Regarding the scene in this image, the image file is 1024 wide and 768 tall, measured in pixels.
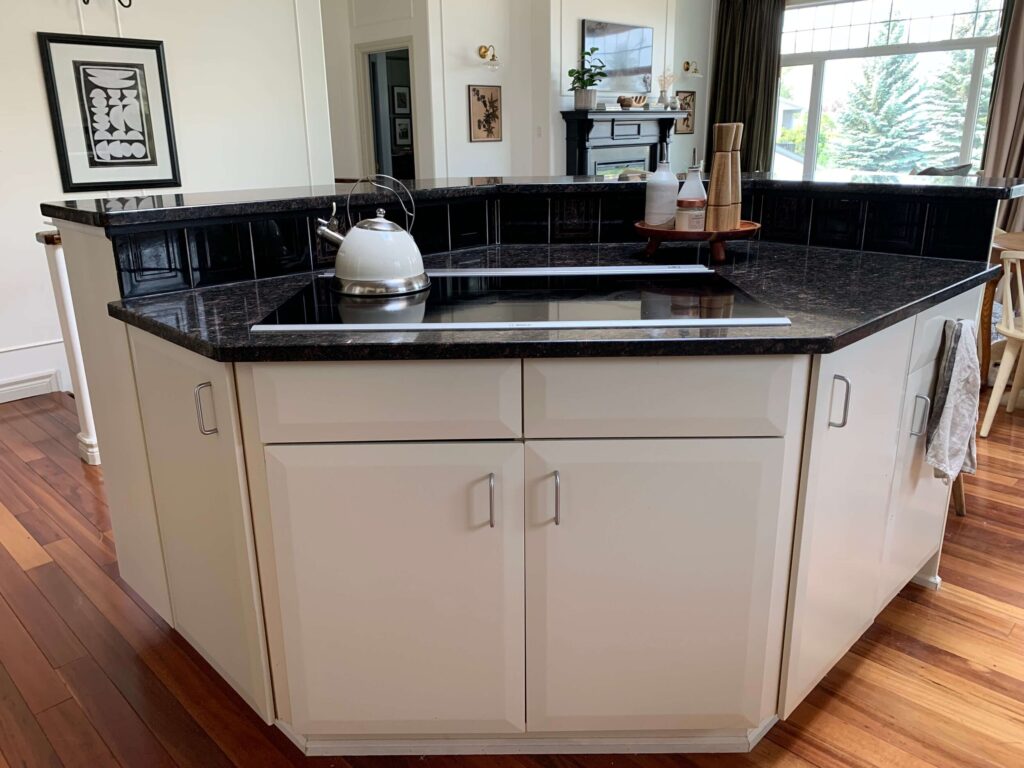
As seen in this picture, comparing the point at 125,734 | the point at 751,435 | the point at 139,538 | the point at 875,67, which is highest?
the point at 875,67

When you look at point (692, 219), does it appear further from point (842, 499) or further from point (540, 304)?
point (842, 499)

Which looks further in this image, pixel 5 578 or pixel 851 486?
pixel 5 578

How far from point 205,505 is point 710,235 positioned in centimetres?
132

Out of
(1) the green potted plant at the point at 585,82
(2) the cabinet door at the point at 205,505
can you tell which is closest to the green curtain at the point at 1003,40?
(1) the green potted plant at the point at 585,82

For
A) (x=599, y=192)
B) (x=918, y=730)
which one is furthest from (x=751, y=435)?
(x=599, y=192)

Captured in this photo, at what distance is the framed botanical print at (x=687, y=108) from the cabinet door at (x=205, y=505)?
280 inches

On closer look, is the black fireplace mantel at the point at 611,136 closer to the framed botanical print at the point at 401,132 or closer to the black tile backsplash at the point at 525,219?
the framed botanical print at the point at 401,132

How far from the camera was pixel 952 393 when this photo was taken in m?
1.75

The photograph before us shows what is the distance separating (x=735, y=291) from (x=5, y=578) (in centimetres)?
217

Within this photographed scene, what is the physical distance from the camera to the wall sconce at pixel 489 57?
593cm

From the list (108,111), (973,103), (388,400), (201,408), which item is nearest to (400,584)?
(388,400)

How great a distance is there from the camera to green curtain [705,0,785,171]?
7469 mm

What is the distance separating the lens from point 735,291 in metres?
1.58

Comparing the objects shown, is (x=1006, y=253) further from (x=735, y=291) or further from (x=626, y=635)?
(x=626, y=635)
